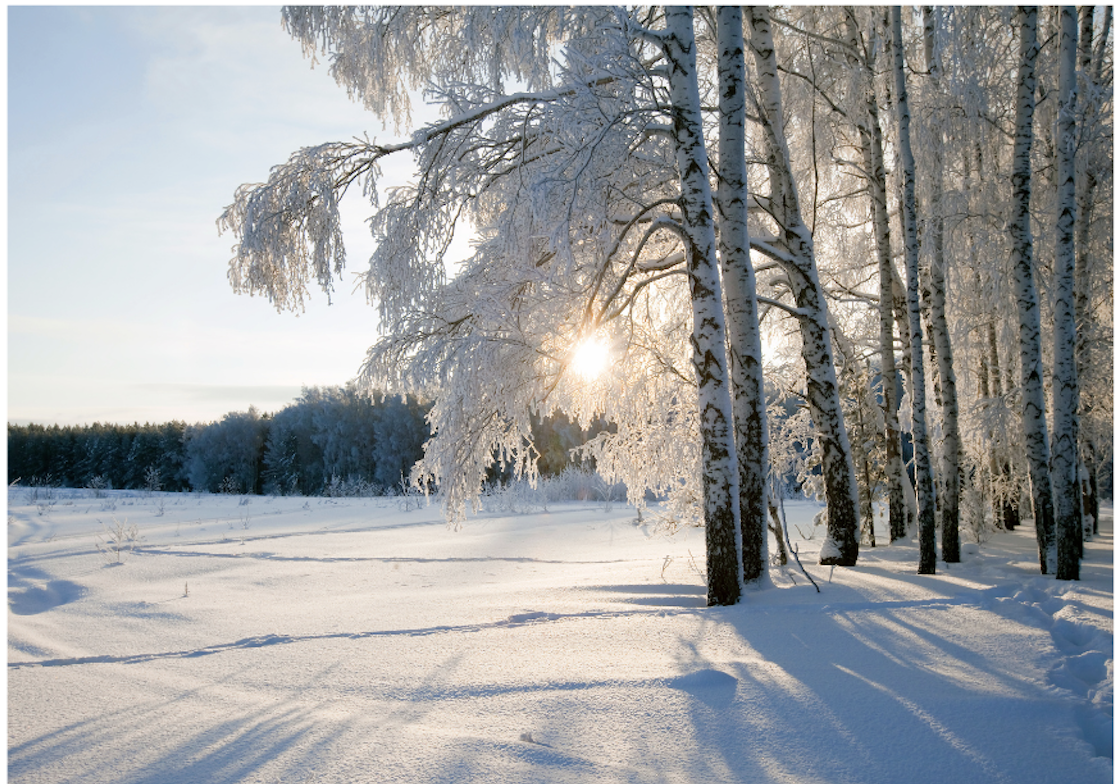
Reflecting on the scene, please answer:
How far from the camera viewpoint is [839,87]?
25.4 feet

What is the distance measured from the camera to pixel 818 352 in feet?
19.9

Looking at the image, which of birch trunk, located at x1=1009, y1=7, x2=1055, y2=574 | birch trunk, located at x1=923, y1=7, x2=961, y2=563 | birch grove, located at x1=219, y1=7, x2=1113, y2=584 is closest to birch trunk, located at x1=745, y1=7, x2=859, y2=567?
birch grove, located at x1=219, y1=7, x2=1113, y2=584

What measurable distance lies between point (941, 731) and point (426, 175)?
499 cm

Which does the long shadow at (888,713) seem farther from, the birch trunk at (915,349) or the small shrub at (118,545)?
the small shrub at (118,545)

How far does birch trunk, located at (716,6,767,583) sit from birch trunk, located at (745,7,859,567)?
119cm

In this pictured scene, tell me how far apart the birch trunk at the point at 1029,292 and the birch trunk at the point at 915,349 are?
790mm

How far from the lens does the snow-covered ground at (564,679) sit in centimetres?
214

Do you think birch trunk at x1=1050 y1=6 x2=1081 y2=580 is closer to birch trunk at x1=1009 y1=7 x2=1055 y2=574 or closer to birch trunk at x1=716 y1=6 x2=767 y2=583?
birch trunk at x1=1009 y1=7 x2=1055 y2=574

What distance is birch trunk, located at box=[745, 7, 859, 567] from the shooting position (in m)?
6.01

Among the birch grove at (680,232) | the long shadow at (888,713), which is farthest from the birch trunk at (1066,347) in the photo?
the long shadow at (888,713)

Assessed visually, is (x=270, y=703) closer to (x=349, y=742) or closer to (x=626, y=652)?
(x=349, y=742)

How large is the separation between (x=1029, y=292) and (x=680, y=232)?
10.1ft

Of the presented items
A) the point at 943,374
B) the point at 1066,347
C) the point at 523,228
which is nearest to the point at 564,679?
the point at 523,228

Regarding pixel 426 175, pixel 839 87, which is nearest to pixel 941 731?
pixel 426 175
